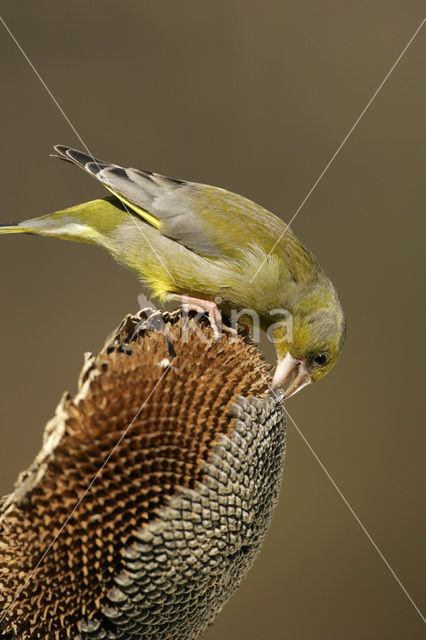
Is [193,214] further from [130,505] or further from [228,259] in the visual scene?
[130,505]

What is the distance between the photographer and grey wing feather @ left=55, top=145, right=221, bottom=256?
48.7 inches

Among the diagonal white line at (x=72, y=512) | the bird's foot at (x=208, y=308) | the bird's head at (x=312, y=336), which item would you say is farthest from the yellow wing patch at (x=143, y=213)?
the diagonal white line at (x=72, y=512)

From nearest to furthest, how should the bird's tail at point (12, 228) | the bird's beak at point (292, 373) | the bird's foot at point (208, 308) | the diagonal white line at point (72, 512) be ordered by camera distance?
the diagonal white line at point (72, 512) → the bird's foot at point (208, 308) → the bird's beak at point (292, 373) → the bird's tail at point (12, 228)

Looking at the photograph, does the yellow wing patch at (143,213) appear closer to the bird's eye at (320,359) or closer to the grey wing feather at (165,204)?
the grey wing feather at (165,204)

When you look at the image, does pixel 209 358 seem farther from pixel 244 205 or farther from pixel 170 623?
pixel 244 205

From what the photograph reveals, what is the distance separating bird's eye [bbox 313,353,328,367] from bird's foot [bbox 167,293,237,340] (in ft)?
0.68

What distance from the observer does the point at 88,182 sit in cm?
205

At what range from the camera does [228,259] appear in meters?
1.25

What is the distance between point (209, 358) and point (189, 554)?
0.27 m

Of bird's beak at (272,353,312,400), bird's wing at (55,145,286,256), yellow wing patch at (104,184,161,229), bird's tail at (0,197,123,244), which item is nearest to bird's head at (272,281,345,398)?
bird's beak at (272,353,312,400)

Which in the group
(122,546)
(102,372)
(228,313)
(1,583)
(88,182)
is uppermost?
(88,182)

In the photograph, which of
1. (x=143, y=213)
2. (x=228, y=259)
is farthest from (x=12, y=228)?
(x=228, y=259)

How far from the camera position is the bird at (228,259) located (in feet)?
3.99

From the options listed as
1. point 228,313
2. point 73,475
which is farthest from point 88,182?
point 73,475
